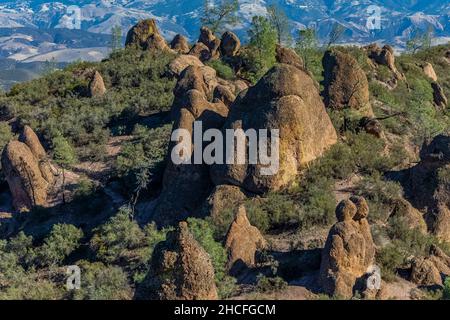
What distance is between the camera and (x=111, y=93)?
4603 centimetres

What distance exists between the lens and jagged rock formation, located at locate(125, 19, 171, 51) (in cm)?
5653

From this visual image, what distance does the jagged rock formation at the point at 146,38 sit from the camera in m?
56.5

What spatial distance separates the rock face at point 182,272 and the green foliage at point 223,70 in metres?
31.1

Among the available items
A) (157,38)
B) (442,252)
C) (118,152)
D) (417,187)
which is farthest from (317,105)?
(157,38)

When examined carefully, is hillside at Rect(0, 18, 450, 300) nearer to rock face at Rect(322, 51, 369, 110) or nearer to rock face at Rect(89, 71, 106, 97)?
rock face at Rect(322, 51, 369, 110)

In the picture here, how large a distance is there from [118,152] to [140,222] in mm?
10003

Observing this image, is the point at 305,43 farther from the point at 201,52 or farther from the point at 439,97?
the point at 439,97

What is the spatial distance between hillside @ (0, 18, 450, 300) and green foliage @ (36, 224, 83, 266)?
69 mm

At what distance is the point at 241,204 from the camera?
23953 millimetres

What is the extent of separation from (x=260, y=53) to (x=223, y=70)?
12.5ft

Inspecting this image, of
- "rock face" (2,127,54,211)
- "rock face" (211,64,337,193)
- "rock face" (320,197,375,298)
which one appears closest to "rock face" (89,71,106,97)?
"rock face" (2,127,54,211)

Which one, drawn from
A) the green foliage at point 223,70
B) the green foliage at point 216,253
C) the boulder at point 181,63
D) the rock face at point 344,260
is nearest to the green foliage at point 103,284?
the green foliage at point 216,253
